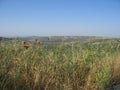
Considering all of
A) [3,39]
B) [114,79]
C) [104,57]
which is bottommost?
[114,79]

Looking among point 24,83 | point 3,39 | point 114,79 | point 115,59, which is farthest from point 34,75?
point 115,59

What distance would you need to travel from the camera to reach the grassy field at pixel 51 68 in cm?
633

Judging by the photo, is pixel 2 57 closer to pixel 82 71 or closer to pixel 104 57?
pixel 82 71

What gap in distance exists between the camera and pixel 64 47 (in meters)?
7.81

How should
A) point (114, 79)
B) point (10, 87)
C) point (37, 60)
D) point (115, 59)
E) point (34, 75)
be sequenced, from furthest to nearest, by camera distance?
point (115, 59) < point (114, 79) < point (37, 60) < point (34, 75) < point (10, 87)

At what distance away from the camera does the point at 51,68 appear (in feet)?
23.0

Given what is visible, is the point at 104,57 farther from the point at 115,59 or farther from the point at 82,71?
the point at 82,71

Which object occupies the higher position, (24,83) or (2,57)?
(2,57)

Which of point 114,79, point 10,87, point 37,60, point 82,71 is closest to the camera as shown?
point 10,87

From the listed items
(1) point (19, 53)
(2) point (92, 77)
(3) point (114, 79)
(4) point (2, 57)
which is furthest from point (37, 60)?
(3) point (114, 79)

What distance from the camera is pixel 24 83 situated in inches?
252

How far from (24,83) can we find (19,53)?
0.78 meters

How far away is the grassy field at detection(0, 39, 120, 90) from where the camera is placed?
20.8ft

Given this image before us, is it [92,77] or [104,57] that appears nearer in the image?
[92,77]
